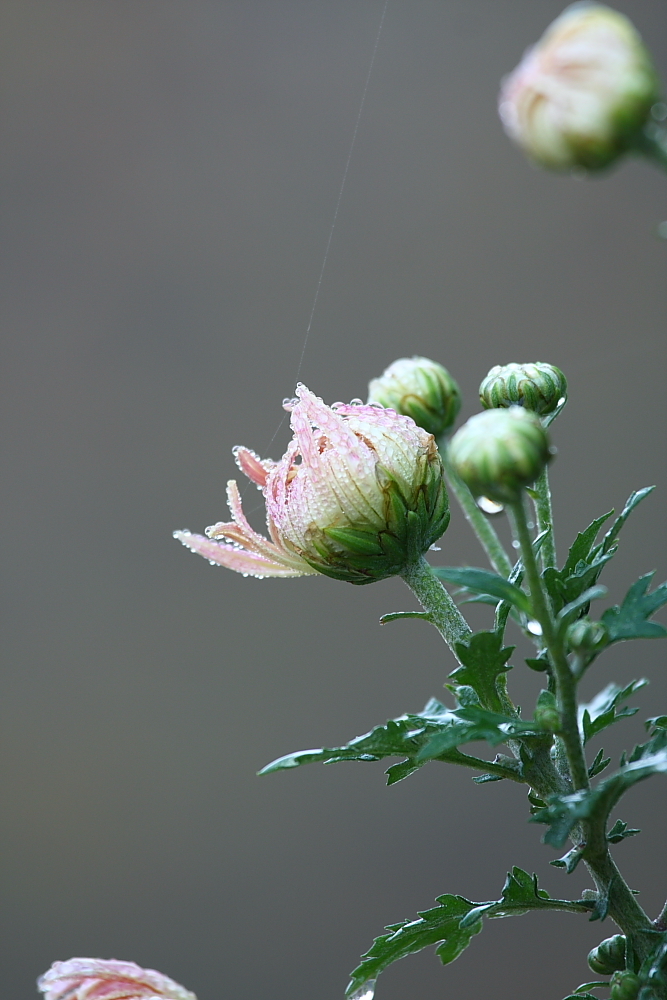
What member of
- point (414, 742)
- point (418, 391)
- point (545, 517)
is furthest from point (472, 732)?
point (418, 391)

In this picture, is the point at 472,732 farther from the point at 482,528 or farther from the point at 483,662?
the point at 482,528

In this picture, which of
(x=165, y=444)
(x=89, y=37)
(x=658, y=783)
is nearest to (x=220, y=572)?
(x=165, y=444)

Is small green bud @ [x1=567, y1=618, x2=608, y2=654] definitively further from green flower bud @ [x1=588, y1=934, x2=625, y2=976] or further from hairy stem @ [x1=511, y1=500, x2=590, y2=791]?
green flower bud @ [x1=588, y1=934, x2=625, y2=976]

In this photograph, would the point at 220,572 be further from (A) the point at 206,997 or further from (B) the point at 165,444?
(A) the point at 206,997

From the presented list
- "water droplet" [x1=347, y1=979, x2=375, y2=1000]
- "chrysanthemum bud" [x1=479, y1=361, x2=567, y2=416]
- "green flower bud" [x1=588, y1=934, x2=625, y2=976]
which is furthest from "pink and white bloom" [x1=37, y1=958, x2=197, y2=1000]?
"chrysanthemum bud" [x1=479, y1=361, x2=567, y2=416]

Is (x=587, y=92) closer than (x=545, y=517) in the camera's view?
Yes

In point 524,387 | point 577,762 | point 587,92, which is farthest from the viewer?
point 524,387
